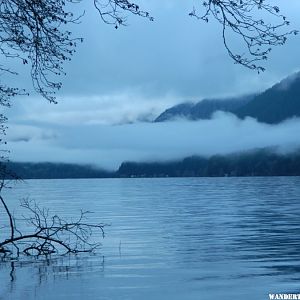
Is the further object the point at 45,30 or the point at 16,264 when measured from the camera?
the point at 16,264

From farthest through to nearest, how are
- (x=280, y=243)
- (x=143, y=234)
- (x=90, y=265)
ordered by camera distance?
(x=143, y=234)
(x=280, y=243)
(x=90, y=265)

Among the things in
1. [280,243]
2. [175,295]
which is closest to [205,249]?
[280,243]

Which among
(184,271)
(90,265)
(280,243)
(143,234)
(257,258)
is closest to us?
(184,271)

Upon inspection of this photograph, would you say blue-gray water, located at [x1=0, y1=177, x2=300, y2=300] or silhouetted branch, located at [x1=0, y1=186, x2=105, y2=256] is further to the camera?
silhouetted branch, located at [x1=0, y1=186, x2=105, y2=256]

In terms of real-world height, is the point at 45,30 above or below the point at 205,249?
above

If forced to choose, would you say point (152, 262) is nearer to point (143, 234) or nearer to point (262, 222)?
point (143, 234)

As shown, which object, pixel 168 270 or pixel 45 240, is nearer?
pixel 168 270

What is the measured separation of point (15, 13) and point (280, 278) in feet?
34.3

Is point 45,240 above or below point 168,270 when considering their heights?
above

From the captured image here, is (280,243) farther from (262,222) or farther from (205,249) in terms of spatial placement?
(262,222)

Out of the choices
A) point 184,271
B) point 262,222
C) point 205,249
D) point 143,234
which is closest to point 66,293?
point 184,271

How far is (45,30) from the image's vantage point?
11.7 metres

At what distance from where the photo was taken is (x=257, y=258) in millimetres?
24453

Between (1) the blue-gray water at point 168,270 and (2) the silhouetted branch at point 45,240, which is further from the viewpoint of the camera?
(2) the silhouetted branch at point 45,240
